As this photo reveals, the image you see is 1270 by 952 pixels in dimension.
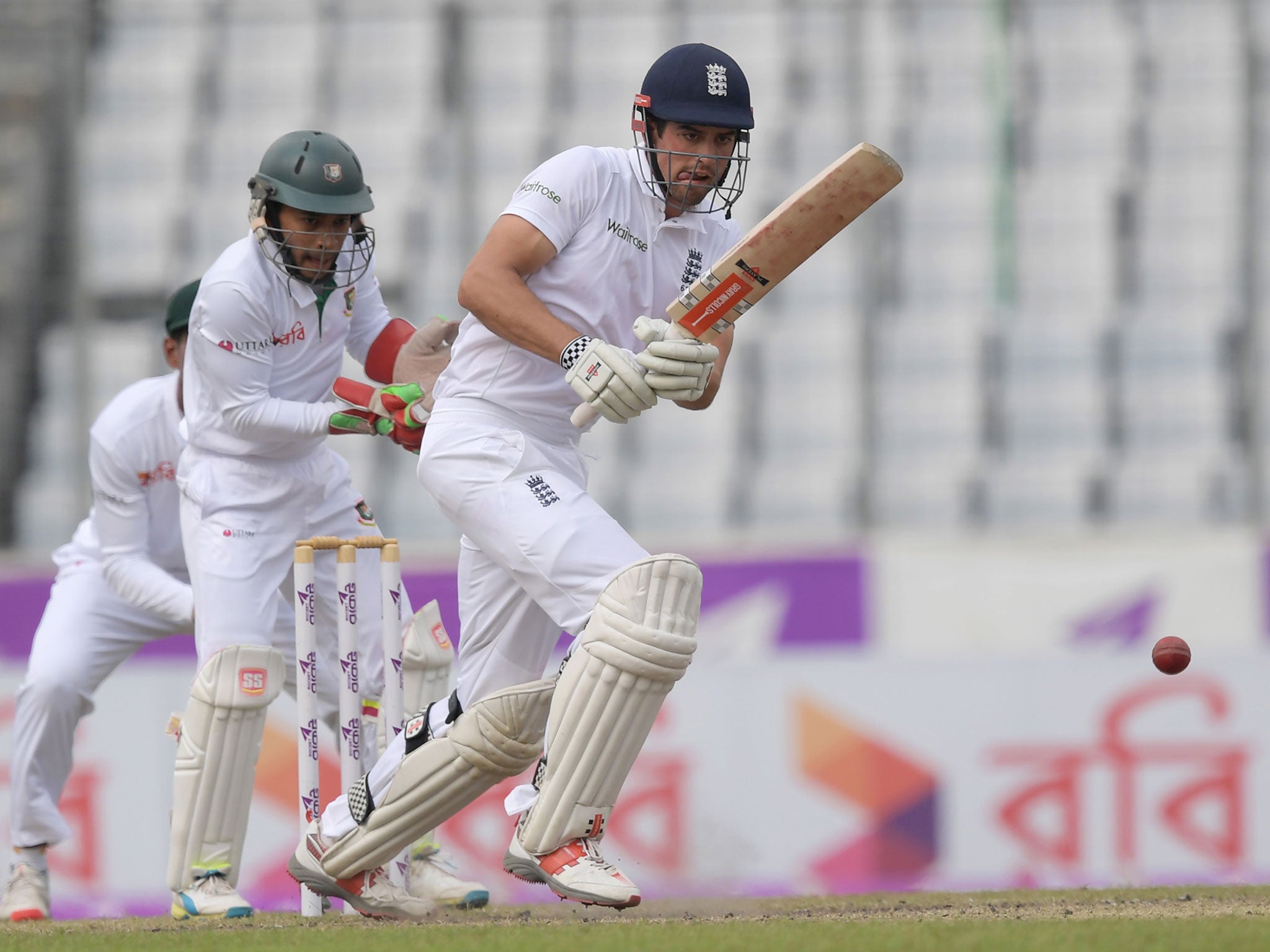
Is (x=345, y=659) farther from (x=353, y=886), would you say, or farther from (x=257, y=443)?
(x=257, y=443)

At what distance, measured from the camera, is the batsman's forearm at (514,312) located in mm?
3164

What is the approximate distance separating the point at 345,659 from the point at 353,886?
1.58 feet

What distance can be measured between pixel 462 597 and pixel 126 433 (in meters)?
1.48

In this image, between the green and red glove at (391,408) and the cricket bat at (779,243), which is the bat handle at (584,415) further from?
the green and red glove at (391,408)

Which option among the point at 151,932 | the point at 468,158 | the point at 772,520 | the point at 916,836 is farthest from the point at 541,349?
the point at 468,158

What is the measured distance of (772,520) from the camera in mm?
7043

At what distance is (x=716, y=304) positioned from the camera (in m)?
3.15

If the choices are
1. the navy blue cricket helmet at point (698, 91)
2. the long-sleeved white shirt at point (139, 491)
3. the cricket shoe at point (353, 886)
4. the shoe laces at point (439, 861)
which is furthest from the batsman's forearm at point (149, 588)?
the navy blue cricket helmet at point (698, 91)

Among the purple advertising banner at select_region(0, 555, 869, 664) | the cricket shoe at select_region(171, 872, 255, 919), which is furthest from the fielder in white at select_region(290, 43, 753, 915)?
the purple advertising banner at select_region(0, 555, 869, 664)

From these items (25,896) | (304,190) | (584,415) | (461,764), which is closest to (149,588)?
(25,896)

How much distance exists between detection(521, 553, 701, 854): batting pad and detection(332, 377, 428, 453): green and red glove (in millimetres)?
860

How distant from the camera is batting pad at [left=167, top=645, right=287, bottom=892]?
387 cm

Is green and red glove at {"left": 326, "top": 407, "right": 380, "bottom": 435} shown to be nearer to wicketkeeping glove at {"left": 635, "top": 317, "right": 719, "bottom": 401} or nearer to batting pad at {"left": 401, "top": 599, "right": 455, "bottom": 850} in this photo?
batting pad at {"left": 401, "top": 599, "right": 455, "bottom": 850}

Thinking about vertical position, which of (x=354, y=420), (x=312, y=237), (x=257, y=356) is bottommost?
(x=354, y=420)
